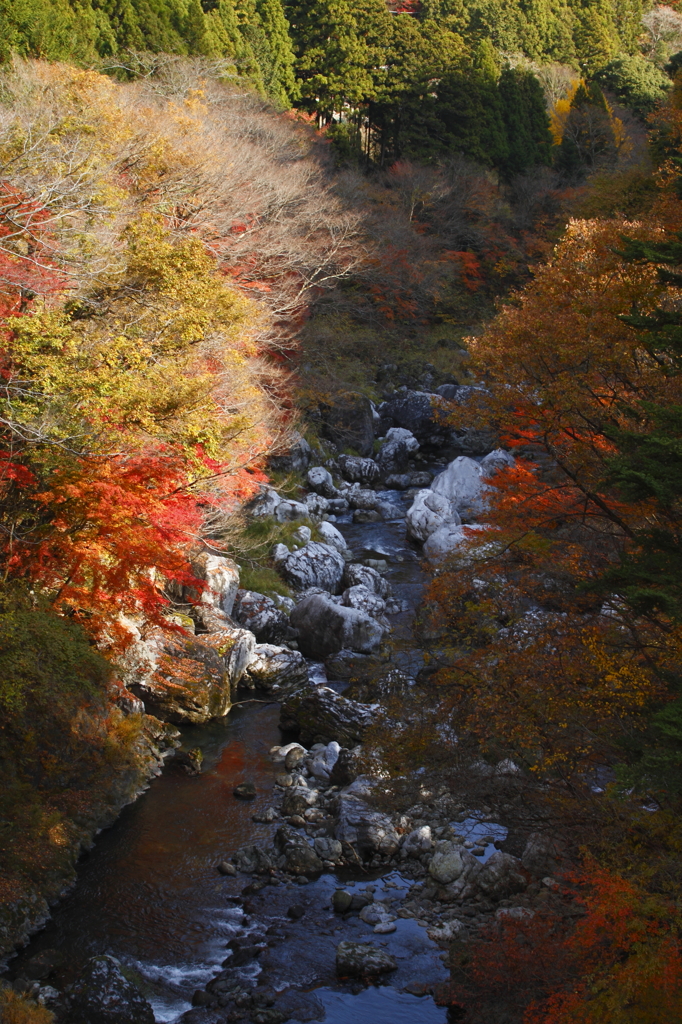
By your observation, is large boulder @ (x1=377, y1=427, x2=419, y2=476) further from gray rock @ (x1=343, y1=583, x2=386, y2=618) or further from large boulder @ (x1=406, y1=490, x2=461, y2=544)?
gray rock @ (x1=343, y1=583, x2=386, y2=618)

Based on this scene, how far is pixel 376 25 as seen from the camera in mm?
34656

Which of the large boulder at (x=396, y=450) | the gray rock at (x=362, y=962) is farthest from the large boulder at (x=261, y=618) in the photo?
the large boulder at (x=396, y=450)

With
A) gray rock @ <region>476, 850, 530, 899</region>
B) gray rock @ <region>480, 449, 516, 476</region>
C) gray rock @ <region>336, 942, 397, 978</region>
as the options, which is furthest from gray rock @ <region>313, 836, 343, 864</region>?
gray rock @ <region>480, 449, 516, 476</region>

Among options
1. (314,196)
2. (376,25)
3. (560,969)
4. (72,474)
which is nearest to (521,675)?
(560,969)

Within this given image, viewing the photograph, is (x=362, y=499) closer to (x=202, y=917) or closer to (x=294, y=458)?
(x=294, y=458)

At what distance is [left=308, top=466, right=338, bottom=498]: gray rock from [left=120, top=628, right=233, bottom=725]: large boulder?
9.98 meters

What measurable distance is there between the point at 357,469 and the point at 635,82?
27.6 meters

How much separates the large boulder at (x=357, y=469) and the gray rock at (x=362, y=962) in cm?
1710

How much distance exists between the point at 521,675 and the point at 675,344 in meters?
3.65

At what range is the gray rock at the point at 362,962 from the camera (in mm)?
7047

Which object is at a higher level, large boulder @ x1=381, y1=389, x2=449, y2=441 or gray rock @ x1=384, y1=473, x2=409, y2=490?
large boulder @ x1=381, y1=389, x2=449, y2=441

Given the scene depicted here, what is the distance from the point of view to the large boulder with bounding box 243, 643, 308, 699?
12906 mm

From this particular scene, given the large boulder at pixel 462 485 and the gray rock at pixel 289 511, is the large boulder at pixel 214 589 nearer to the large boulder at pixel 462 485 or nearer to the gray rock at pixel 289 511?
the gray rock at pixel 289 511

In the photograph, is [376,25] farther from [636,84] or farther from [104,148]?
[104,148]
